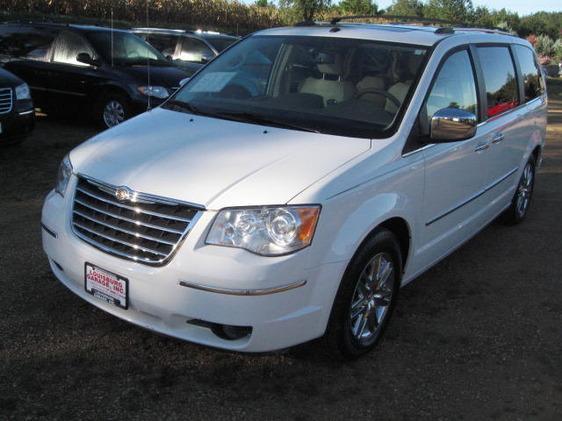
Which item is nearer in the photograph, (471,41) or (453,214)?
(453,214)

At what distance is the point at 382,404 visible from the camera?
3129 mm

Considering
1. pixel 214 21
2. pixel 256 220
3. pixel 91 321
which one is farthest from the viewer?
pixel 214 21

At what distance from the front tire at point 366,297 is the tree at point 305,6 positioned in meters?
23.8

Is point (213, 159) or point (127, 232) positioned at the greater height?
point (213, 159)

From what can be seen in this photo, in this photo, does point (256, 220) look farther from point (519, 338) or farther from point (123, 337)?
point (519, 338)

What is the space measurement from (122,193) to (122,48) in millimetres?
7565

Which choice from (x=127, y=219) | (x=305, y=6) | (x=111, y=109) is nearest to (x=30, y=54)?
(x=111, y=109)

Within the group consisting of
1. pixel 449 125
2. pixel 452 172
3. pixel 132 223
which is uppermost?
pixel 449 125

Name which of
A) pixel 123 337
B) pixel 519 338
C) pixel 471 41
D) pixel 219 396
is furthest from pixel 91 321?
pixel 471 41

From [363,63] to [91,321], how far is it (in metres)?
2.37

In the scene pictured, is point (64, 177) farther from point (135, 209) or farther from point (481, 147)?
point (481, 147)

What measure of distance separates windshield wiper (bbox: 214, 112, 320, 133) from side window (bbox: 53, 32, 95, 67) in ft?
21.3

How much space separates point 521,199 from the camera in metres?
6.30

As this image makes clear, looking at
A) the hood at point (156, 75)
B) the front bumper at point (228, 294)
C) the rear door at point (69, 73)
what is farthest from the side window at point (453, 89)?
the rear door at point (69, 73)
